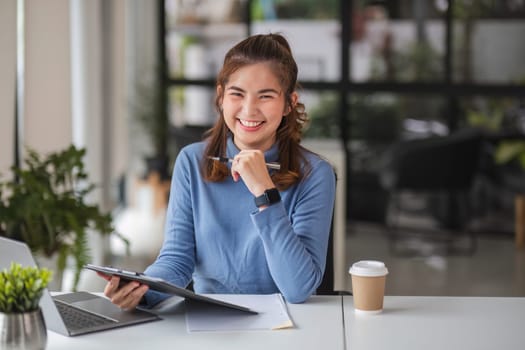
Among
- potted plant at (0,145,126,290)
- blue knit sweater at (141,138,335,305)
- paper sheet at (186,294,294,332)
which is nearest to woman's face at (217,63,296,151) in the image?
blue knit sweater at (141,138,335,305)

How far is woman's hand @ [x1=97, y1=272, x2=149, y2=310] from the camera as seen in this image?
6.76 ft

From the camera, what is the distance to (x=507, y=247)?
21.7 ft

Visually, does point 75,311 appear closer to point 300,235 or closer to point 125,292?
point 125,292

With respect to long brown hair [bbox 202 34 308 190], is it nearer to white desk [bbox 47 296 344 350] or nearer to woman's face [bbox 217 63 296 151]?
woman's face [bbox 217 63 296 151]

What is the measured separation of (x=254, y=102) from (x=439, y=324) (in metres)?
0.73

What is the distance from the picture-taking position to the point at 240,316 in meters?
2.05

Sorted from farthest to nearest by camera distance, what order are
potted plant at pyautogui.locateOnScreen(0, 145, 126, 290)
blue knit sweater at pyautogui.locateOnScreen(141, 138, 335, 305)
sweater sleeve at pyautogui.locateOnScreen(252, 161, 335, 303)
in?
potted plant at pyautogui.locateOnScreen(0, 145, 126, 290)
blue knit sweater at pyautogui.locateOnScreen(141, 138, 335, 305)
sweater sleeve at pyautogui.locateOnScreen(252, 161, 335, 303)

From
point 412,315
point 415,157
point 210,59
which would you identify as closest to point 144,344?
point 412,315

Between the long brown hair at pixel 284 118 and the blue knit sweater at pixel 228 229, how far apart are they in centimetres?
2

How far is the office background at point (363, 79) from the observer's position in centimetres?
636

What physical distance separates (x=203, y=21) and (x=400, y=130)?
1778 mm

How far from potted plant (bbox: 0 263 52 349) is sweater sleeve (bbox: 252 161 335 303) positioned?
0.64 metres

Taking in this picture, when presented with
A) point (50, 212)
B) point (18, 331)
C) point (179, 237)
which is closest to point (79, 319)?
→ point (18, 331)

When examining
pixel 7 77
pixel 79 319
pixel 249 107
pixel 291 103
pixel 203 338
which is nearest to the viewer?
pixel 203 338
